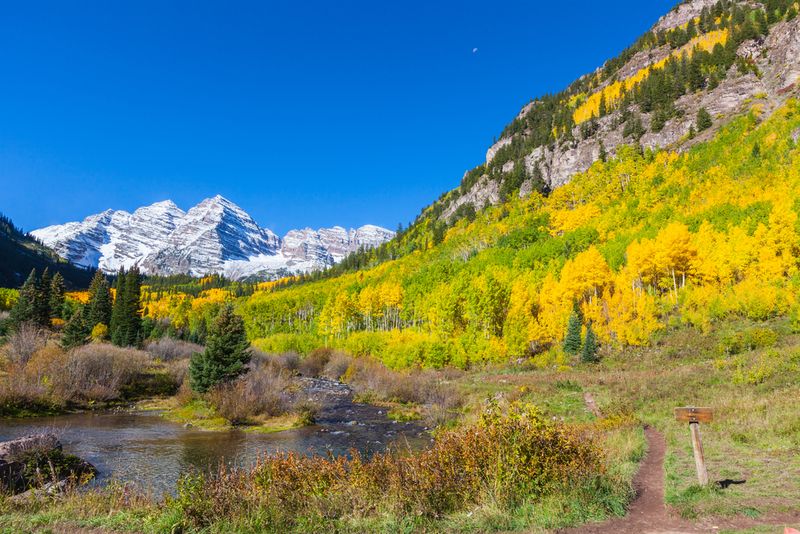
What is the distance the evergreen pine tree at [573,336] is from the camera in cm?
5219

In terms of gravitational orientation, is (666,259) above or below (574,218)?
below

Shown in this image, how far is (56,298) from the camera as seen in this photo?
302ft

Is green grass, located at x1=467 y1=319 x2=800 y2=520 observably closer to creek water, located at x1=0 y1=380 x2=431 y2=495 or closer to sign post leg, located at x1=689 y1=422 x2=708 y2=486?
sign post leg, located at x1=689 y1=422 x2=708 y2=486

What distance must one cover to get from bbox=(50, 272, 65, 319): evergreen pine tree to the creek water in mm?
→ 71411

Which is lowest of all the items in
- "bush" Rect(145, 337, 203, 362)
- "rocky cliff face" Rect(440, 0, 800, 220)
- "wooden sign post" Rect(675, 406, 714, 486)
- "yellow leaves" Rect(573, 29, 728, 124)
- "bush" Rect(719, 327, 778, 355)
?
"wooden sign post" Rect(675, 406, 714, 486)

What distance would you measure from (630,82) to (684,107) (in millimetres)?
43136

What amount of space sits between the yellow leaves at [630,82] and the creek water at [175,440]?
147770 millimetres

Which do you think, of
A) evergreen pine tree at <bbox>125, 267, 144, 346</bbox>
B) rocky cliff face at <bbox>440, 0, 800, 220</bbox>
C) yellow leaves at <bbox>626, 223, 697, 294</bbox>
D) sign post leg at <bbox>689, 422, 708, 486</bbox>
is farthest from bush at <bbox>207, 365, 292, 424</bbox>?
rocky cliff face at <bbox>440, 0, 800, 220</bbox>

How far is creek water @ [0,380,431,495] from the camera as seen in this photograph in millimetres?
20484

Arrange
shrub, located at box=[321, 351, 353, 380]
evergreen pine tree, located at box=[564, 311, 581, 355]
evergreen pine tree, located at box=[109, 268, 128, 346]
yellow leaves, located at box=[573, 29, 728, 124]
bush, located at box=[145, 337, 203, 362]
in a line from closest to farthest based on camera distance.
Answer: evergreen pine tree, located at box=[564, 311, 581, 355] < shrub, located at box=[321, 351, 353, 380] < bush, located at box=[145, 337, 203, 362] < evergreen pine tree, located at box=[109, 268, 128, 346] < yellow leaves, located at box=[573, 29, 728, 124]

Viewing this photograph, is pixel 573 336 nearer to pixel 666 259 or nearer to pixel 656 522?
pixel 666 259

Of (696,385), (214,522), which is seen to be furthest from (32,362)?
(696,385)

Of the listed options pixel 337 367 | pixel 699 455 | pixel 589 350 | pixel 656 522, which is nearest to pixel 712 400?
pixel 699 455

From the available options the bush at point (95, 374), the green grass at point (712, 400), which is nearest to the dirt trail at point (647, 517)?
the green grass at point (712, 400)
